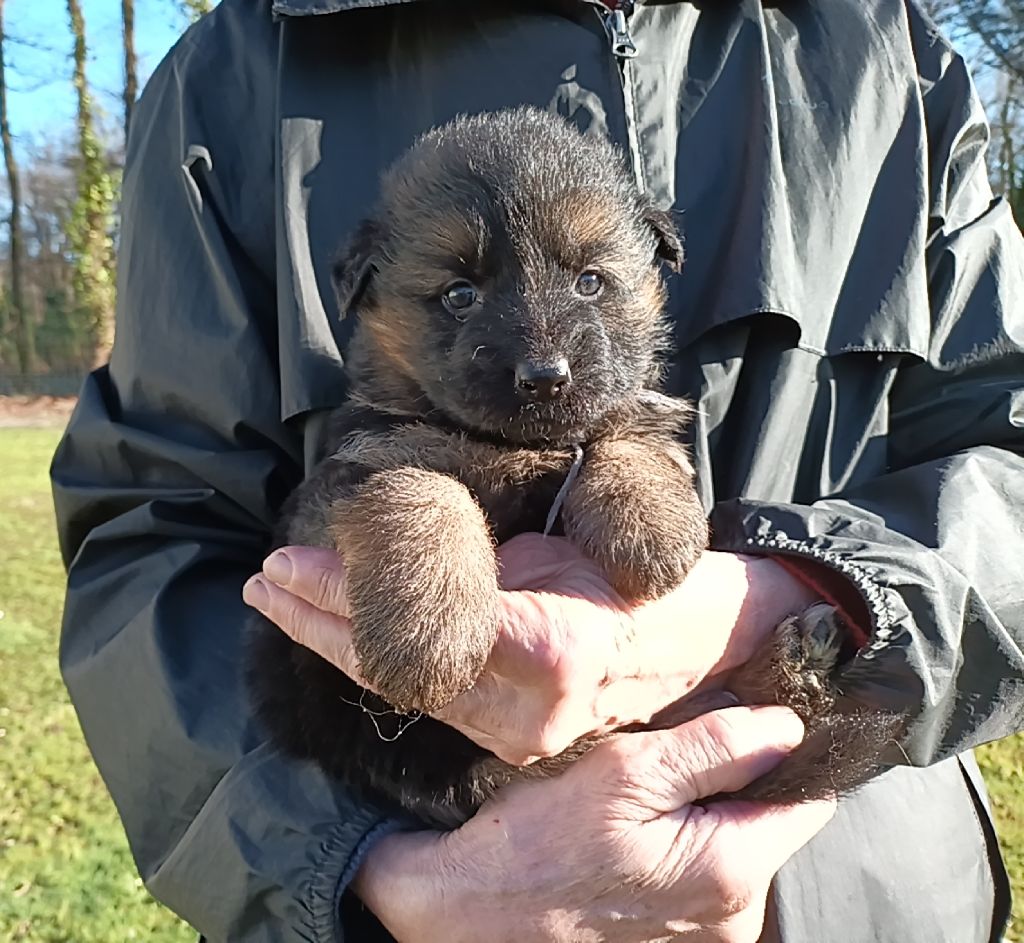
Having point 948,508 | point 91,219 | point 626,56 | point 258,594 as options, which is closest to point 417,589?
point 258,594

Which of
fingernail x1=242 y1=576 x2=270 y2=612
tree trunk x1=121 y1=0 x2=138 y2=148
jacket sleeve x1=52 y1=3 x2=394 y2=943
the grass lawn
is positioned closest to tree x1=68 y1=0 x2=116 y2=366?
tree trunk x1=121 y1=0 x2=138 y2=148

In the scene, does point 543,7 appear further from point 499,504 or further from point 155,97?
point 499,504

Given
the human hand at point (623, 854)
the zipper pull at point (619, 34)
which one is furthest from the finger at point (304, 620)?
the zipper pull at point (619, 34)

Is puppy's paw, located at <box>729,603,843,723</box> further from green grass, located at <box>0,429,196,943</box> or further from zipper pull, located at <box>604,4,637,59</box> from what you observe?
green grass, located at <box>0,429,196,943</box>

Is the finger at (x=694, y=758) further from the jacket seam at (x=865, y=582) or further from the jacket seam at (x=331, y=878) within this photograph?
the jacket seam at (x=331, y=878)

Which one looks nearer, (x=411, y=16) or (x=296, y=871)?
(x=296, y=871)

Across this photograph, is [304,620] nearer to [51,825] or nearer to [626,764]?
[626,764]

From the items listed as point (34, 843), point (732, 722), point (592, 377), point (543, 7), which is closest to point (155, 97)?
point (543, 7)
